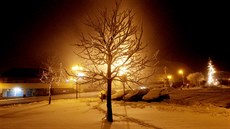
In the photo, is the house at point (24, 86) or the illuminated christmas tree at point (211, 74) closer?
the house at point (24, 86)

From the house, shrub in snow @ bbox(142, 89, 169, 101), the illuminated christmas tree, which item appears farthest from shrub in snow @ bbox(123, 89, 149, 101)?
the illuminated christmas tree

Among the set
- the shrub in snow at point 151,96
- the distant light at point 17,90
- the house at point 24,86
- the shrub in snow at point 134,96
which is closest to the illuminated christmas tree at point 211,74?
the house at point 24,86

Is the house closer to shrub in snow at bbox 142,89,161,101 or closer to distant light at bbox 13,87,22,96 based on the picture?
distant light at bbox 13,87,22,96

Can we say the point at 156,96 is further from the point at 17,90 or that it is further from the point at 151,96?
the point at 17,90

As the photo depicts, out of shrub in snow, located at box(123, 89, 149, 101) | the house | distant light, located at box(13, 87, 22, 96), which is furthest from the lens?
distant light, located at box(13, 87, 22, 96)

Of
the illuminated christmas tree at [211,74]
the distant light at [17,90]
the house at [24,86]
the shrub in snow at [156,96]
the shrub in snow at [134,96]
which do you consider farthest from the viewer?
the illuminated christmas tree at [211,74]

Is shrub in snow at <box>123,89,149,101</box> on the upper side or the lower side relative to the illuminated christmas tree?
lower

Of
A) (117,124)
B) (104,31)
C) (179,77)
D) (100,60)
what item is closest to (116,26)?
(104,31)

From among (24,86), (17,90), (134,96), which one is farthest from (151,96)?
(24,86)

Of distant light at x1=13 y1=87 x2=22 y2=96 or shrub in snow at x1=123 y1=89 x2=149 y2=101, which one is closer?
shrub in snow at x1=123 y1=89 x2=149 y2=101

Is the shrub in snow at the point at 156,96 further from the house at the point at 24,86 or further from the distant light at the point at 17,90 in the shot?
the distant light at the point at 17,90

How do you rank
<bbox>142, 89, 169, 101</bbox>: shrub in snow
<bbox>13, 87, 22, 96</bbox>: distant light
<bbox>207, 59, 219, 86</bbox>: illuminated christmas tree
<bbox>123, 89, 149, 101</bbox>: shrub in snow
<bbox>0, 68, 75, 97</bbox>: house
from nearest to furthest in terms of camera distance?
<bbox>142, 89, 169, 101</bbox>: shrub in snow < <bbox>123, 89, 149, 101</bbox>: shrub in snow < <bbox>0, 68, 75, 97</bbox>: house < <bbox>13, 87, 22, 96</bbox>: distant light < <bbox>207, 59, 219, 86</bbox>: illuminated christmas tree

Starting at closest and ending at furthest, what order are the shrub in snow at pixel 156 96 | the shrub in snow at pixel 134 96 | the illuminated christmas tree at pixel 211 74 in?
the shrub in snow at pixel 156 96
the shrub in snow at pixel 134 96
the illuminated christmas tree at pixel 211 74

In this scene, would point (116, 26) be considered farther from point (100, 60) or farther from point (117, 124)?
point (117, 124)
